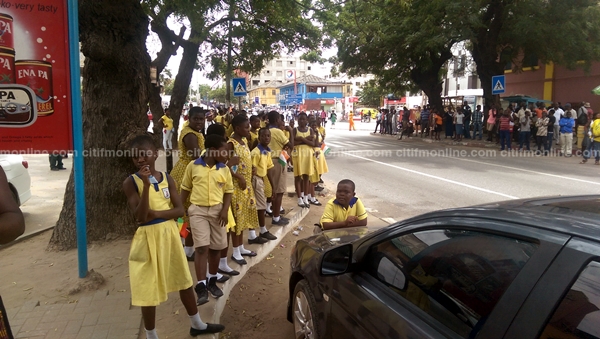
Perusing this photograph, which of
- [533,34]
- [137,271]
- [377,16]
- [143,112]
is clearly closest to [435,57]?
[377,16]

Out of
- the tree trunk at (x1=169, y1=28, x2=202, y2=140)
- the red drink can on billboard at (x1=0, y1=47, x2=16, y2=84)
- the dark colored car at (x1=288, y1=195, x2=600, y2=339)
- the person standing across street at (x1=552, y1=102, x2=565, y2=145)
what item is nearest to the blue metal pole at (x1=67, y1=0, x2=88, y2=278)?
the red drink can on billboard at (x1=0, y1=47, x2=16, y2=84)

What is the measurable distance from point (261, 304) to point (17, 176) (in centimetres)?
513

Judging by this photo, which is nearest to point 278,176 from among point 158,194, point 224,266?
point 224,266

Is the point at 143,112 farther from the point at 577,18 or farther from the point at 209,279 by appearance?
the point at 577,18

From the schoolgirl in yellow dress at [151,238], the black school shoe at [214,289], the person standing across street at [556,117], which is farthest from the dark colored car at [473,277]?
the person standing across street at [556,117]

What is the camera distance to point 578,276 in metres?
1.39

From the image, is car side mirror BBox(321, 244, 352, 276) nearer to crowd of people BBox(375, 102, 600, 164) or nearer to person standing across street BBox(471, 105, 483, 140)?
crowd of people BBox(375, 102, 600, 164)

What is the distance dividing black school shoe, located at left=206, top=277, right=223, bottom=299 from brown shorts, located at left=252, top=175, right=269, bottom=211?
1641mm

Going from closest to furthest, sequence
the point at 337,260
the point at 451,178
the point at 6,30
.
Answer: the point at 337,260 < the point at 6,30 < the point at 451,178

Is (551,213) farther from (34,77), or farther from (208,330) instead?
(34,77)

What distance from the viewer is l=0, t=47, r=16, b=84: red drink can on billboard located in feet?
12.8

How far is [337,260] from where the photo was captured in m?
2.46

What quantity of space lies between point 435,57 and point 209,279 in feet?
77.9

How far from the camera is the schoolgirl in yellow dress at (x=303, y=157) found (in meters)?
7.30
